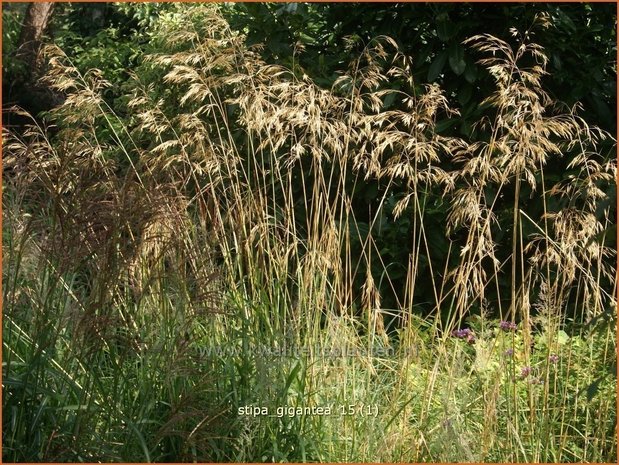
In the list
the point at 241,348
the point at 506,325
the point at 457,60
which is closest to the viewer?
the point at 241,348

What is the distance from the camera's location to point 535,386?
12.3 ft

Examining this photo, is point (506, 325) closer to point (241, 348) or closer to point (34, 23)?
point (241, 348)

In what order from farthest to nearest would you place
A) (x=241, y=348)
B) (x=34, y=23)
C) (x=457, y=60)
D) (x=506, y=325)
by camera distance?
(x=34, y=23) → (x=457, y=60) → (x=506, y=325) → (x=241, y=348)

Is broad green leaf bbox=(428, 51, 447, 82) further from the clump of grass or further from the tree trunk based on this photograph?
the tree trunk

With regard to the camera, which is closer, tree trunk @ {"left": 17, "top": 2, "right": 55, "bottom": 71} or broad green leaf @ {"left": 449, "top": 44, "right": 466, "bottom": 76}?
broad green leaf @ {"left": 449, "top": 44, "right": 466, "bottom": 76}

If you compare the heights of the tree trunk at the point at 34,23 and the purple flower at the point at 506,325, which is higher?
the tree trunk at the point at 34,23

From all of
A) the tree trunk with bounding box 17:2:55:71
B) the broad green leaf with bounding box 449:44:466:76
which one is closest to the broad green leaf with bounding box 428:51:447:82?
the broad green leaf with bounding box 449:44:466:76

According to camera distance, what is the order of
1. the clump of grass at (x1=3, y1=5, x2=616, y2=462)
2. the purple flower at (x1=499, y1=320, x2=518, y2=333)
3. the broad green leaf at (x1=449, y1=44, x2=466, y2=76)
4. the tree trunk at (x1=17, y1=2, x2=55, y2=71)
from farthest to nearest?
the tree trunk at (x1=17, y1=2, x2=55, y2=71) → the broad green leaf at (x1=449, y1=44, x2=466, y2=76) → the purple flower at (x1=499, y1=320, x2=518, y2=333) → the clump of grass at (x1=3, y1=5, x2=616, y2=462)

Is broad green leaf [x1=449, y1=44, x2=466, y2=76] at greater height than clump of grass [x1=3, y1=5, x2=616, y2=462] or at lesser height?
greater

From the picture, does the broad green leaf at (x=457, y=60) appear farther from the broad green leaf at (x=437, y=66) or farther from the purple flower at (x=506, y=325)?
the purple flower at (x=506, y=325)

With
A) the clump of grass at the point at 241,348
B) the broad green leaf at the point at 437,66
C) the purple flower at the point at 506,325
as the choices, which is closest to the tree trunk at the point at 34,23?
the broad green leaf at the point at 437,66

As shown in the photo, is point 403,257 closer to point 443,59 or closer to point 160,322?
point 443,59

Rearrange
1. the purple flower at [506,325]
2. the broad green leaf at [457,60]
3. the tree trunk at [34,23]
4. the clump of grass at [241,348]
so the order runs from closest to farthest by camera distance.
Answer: the clump of grass at [241,348] < the purple flower at [506,325] < the broad green leaf at [457,60] < the tree trunk at [34,23]

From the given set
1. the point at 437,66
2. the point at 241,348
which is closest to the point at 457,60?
the point at 437,66
